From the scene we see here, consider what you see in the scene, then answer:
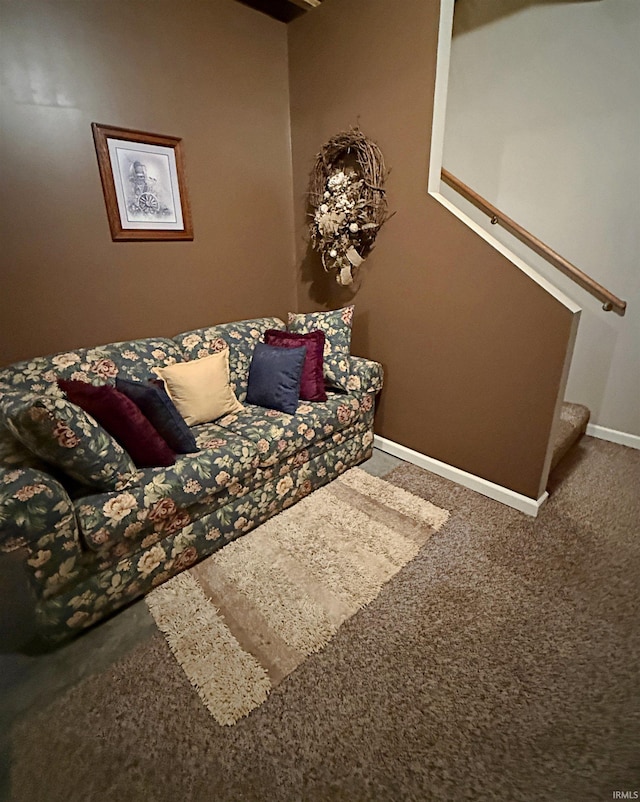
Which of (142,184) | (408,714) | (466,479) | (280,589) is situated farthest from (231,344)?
(408,714)

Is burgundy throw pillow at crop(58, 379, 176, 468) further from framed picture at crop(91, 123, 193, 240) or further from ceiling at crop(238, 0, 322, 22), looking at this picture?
ceiling at crop(238, 0, 322, 22)

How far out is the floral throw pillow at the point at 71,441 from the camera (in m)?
1.29

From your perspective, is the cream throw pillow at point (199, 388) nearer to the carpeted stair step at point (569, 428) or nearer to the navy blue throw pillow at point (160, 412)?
the navy blue throw pillow at point (160, 412)

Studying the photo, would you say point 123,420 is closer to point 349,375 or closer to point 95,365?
point 95,365

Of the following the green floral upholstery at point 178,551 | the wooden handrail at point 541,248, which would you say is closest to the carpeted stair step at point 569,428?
the wooden handrail at point 541,248

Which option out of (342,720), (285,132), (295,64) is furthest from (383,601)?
(295,64)

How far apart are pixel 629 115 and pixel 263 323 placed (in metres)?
2.65

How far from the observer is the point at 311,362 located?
2.41 meters

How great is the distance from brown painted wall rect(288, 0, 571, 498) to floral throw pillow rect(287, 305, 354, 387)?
0.76 feet

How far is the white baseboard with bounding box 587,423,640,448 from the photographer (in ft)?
9.18

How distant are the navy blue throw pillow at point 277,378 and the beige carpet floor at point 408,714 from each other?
1113mm

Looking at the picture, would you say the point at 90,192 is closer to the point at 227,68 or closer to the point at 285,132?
the point at 227,68

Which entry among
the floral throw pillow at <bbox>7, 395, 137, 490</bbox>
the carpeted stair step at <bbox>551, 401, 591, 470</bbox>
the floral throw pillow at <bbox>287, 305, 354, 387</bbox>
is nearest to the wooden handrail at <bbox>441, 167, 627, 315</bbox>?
the carpeted stair step at <bbox>551, 401, 591, 470</bbox>

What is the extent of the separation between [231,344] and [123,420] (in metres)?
1.06
